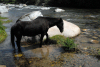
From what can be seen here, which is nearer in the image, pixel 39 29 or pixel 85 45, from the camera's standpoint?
pixel 39 29

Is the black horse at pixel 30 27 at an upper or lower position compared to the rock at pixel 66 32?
upper

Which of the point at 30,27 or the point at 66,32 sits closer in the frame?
the point at 30,27

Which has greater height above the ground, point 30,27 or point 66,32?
point 30,27

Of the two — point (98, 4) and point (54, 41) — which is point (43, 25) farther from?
point (98, 4)

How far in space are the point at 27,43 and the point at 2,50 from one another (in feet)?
4.58

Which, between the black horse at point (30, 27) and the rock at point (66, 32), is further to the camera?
the rock at point (66, 32)

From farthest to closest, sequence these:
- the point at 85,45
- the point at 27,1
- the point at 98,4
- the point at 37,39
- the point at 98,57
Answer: the point at 27,1 → the point at 98,4 → the point at 37,39 → the point at 85,45 → the point at 98,57

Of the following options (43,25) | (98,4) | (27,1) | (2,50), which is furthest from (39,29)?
(27,1)

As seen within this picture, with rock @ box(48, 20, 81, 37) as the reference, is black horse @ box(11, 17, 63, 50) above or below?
above

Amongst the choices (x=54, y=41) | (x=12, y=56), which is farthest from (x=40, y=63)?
(x=54, y=41)

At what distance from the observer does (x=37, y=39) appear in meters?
6.54

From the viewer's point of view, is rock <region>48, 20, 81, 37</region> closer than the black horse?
No

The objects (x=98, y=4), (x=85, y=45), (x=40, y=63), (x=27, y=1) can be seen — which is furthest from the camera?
(x=27, y=1)

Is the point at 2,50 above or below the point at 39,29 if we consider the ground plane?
below
